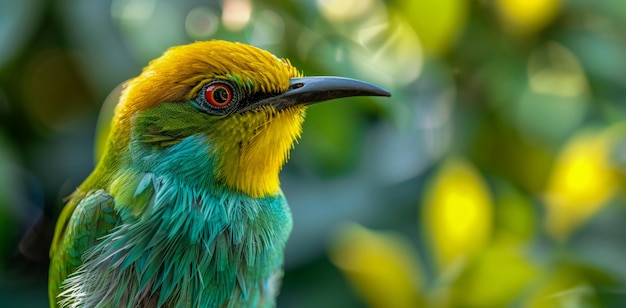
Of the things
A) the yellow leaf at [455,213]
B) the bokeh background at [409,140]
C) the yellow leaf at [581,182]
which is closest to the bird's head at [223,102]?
the bokeh background at [409,140]

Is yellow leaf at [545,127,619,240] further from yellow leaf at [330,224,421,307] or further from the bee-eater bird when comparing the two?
the bee-eater bird

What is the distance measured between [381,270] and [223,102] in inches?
27.2

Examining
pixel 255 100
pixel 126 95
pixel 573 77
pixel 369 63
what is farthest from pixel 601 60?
pixel 126 95

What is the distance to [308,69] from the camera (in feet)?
6.81

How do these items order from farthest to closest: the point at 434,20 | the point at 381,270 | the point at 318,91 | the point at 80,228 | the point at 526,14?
the point at 526,14, the point at 434,20, the point at 381,270, the point at 80,228, the point at 318,91

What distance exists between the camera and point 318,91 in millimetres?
1660

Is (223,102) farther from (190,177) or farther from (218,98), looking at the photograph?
(190,177)

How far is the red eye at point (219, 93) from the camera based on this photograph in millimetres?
1685

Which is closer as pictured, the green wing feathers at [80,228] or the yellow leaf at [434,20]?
the green wing feathers at [80,228]

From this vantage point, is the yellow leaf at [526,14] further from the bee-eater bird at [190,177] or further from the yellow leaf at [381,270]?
the bee-eater bird at [190,177]

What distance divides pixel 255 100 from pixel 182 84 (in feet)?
0.51

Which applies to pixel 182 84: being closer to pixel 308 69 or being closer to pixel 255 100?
pixel 255 100

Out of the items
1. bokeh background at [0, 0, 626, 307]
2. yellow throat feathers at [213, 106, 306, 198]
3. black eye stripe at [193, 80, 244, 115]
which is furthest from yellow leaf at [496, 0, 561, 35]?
black eye stripe at [193, 80, 244, 115]

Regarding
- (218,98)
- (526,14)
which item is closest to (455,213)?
(526,14)
